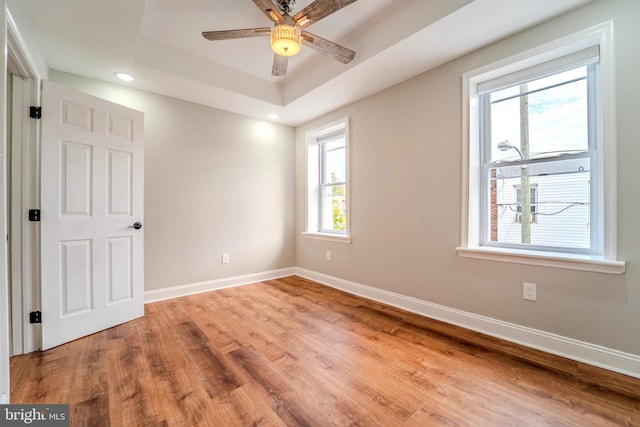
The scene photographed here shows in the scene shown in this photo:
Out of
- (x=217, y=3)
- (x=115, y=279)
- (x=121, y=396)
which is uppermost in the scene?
(x=217, y=3)

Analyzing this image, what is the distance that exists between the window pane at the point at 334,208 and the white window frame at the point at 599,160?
1.73 m

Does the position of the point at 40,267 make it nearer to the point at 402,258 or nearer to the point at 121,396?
the point at 121,396

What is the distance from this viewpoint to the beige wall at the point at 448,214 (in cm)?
169

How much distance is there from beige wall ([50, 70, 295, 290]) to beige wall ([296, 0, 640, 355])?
2.70 feet

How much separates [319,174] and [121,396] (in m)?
3.45

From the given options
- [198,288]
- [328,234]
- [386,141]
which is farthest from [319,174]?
[198,288]

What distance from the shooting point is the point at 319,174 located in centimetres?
433

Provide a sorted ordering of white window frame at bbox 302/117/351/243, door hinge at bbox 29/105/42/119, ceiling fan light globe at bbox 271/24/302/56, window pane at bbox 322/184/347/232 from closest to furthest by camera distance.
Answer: ceiling fan light globe at bbox 271/24/302/56
door hinge at bbox 29/105/42/119
window pane at bbox 322/184/347/232
white window frame at bbox 302/117/351/243

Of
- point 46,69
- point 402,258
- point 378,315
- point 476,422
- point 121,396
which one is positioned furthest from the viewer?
point 402,258

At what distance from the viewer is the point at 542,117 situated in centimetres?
212

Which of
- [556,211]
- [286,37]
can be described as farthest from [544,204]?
[286,37]

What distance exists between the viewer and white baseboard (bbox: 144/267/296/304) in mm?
Answer: 3143

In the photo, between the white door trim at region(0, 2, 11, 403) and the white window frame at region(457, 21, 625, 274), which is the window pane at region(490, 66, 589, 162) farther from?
the white door trim at region(0, 2, 11, 403)

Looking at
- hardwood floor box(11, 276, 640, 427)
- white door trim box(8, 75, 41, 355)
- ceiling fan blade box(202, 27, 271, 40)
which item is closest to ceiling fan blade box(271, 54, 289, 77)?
ceiling fan blade box(202, 27, 271, 40)
